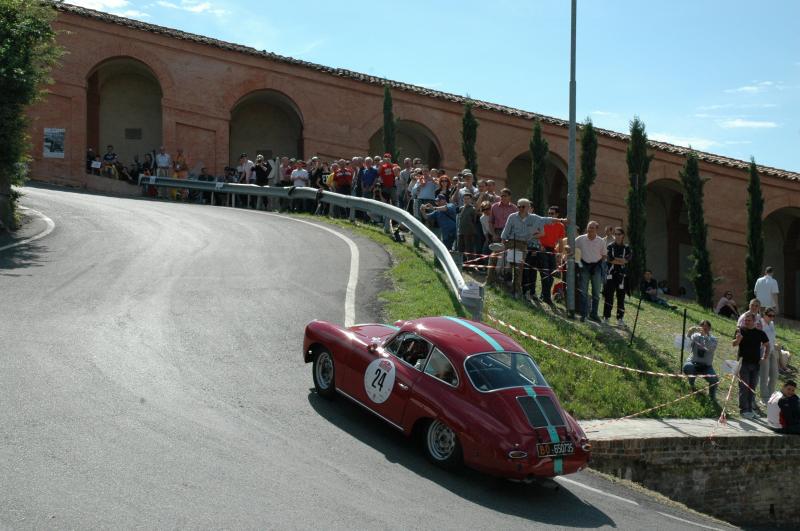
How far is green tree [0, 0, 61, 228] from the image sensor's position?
19312 millimetres

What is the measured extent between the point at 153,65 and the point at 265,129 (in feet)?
19.6

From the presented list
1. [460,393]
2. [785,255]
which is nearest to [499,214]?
[460,393]

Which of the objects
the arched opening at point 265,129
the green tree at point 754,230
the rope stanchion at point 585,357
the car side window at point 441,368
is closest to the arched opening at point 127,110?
the arched opening at point 265,129

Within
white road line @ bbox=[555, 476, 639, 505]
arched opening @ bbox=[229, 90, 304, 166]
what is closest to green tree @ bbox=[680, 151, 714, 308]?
arched opening @ bbox=[229, 90, 304, 166]

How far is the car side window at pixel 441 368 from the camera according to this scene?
384 inches

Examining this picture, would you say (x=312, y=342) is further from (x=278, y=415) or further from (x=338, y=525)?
(x=338, y=525)

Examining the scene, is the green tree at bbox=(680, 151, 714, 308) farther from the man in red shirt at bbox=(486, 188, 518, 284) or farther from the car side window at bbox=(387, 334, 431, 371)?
the car side window at bbox=(387, 334, 431, 371)

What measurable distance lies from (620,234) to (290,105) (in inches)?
897

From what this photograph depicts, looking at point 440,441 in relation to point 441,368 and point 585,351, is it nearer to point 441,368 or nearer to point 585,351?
point 441,368

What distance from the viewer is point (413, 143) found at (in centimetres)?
4047

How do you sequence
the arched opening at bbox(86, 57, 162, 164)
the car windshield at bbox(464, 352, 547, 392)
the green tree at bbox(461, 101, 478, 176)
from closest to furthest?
the car windshield at bbox(464, 352, 547, 392) < the green tree at bbox(461, 101, 478, 176) < the arched opening at bbox(86, 57, 162, 164)

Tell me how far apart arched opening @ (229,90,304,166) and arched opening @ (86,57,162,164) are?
11.1 feet

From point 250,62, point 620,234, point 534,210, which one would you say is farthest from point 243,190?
point 620,234

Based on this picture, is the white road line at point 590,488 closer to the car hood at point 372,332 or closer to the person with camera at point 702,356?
A: the car hood at point 372,332
